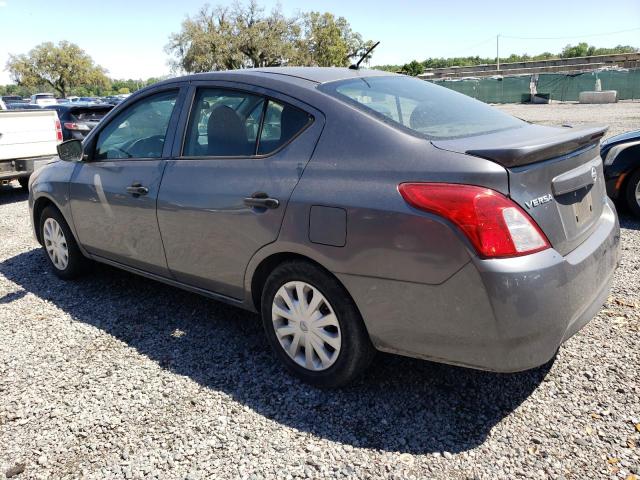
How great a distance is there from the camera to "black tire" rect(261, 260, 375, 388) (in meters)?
2.49

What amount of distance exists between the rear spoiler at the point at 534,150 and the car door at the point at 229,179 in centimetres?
91

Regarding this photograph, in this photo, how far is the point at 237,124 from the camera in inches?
119

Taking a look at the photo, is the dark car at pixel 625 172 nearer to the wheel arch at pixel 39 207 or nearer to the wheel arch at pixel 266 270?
the wheel arch at pixel 266 270

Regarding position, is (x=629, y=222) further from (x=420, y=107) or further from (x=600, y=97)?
(x=600, y=97)

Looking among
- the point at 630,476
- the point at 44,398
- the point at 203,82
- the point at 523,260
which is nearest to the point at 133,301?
the point at 44,398

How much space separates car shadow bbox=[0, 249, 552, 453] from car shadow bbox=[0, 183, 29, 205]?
6.16 meters

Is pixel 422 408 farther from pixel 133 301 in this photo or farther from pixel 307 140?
pixel 133 301

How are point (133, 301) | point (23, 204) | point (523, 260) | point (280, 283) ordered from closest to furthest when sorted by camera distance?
1. point (523, 260)
2. point (280, 283)
3. point (133, 301)
4. point (23, 204)

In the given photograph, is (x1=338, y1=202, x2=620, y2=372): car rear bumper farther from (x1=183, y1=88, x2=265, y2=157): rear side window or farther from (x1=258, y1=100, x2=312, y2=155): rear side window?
(x1=183, y1=88, x2=265, y2=157): rear side window

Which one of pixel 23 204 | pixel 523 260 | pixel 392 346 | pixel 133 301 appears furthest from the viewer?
pixel 23 204

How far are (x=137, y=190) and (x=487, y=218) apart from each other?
7.79 feet

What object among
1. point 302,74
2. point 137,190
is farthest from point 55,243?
point 302,74

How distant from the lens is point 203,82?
3.26 metres

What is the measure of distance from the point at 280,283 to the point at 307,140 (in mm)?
773
